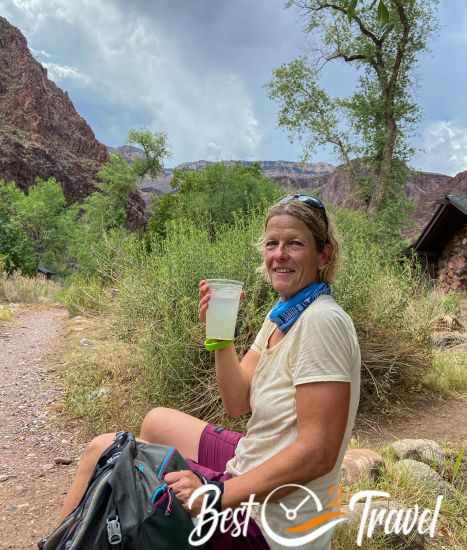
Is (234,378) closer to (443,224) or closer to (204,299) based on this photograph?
(204,299)

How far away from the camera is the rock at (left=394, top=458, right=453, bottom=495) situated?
261 centimetres

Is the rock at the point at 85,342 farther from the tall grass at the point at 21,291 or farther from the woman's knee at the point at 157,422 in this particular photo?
the tall grass at the point at 21,291

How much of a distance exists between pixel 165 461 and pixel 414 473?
5.85ft

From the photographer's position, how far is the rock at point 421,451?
9.86 feet

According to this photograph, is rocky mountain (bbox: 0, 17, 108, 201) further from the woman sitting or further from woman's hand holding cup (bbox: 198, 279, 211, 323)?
the woman sitting

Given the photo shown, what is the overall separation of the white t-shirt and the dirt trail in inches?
58.7

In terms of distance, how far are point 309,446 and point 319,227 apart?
72cm

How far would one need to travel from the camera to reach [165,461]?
4.67 feet

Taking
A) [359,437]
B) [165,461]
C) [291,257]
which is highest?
[291,257]

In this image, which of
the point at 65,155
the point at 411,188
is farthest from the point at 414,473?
the point at 65,155

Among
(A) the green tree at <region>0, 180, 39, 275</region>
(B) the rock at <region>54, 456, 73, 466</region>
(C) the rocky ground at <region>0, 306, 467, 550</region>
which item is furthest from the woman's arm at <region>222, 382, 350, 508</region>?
(A) the green tree at <region>0, 180, 39, 275</region>

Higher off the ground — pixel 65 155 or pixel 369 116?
pixel 65 155

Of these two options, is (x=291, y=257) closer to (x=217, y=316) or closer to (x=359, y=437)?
(x=217, y=316)

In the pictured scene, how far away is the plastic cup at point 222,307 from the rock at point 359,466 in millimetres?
1367
